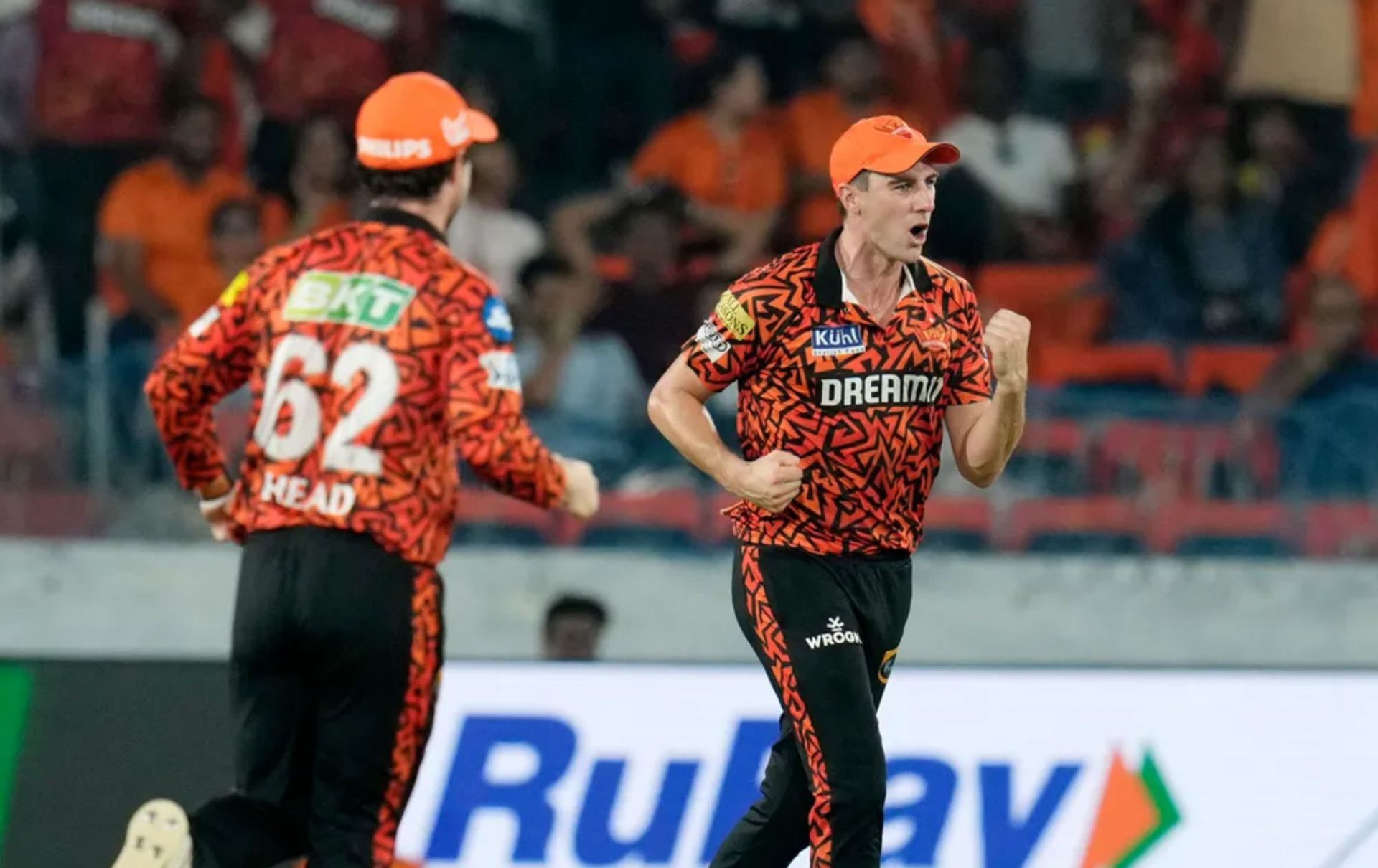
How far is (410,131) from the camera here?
5625 millimetres

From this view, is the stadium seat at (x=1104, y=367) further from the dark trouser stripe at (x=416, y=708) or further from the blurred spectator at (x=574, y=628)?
the dark trouser stripe at (x=416, y=708)

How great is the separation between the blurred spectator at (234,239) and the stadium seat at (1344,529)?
5.03 m

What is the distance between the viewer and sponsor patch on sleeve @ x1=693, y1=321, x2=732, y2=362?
6078 mm

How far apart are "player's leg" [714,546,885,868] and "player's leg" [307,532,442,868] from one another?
3.06 ft

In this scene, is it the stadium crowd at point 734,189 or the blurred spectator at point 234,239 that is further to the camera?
the blurred spectator at point 234,239

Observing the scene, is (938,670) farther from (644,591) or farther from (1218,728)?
(644,591)

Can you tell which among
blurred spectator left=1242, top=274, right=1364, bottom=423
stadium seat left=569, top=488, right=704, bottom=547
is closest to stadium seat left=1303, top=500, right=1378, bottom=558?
blurred spectator left=1242, top=274, right=1364, bottom=423

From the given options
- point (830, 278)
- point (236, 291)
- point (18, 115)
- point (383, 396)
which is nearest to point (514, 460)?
point (383, 396)

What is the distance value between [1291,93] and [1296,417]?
95.7 inches

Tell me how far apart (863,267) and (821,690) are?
109 centimetres

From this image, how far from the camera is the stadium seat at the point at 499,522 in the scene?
10.6m

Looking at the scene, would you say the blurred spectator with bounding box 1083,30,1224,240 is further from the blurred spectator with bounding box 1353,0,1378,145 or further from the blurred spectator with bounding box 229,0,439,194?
the blurred spectator with bounding box 229,0,439,194

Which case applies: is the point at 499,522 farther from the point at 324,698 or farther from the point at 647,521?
the point at 324,698

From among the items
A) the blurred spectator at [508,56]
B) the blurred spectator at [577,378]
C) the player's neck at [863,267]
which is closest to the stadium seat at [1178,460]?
the blurred spectator at [577,378]
